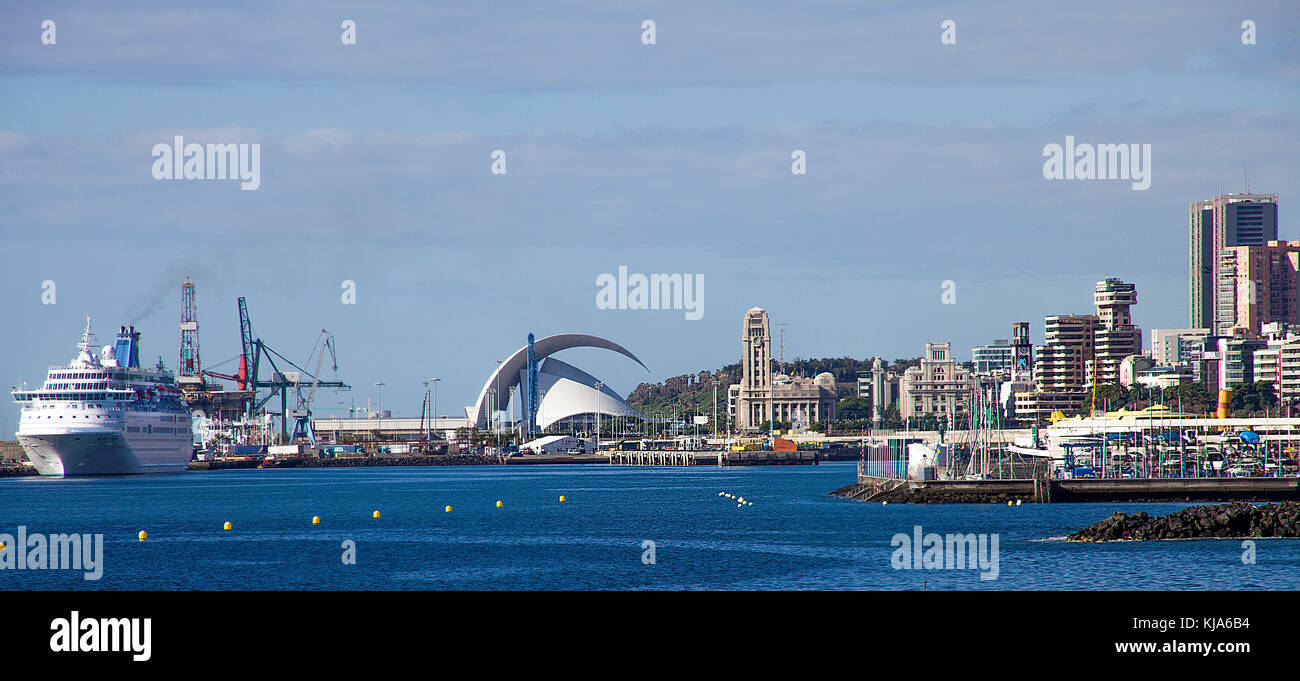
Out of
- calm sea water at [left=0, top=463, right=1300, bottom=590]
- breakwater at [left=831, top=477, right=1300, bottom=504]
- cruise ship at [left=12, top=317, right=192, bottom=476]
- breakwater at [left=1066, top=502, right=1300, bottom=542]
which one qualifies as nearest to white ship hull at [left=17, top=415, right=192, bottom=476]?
cruise ship at [left=12, top=317, right=192, bottom=476]

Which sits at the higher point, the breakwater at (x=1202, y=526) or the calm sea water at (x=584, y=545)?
the breakwater at (x=1202, y=526)

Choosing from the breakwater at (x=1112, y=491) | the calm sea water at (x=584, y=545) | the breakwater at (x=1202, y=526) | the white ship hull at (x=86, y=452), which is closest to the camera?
the calm sea water at (x=584, y=545)

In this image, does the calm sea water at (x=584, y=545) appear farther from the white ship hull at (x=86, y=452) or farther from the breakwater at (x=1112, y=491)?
the white ship hull at (x=86, y=452)

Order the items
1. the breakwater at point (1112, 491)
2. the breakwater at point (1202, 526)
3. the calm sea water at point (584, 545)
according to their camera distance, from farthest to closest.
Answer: the breakwater at point (1112, 491)
the breakwater at point (1202, 526)
the calm sea water at point (584, 545)

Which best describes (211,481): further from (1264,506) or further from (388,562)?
(1264,506)

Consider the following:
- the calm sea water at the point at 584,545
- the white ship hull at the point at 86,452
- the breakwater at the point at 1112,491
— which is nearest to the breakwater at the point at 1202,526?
the calm sea water at the point at 584,545
